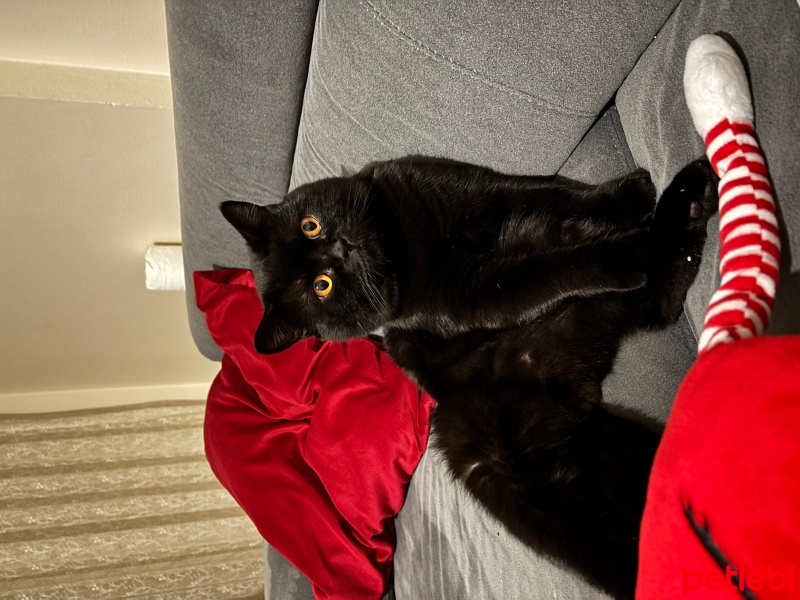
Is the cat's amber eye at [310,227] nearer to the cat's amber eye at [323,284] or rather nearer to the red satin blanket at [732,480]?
the cat's amber eye at [323,284]

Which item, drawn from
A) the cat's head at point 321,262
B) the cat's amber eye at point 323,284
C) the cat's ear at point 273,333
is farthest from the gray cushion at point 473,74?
the cat's ear at point 273,333

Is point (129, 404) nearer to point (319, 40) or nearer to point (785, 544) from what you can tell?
point (319, 40)

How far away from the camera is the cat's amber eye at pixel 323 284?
3.89 feet

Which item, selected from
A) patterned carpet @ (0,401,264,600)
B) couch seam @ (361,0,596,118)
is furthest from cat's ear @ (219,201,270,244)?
patterned carpet @ (0,401,264,600)

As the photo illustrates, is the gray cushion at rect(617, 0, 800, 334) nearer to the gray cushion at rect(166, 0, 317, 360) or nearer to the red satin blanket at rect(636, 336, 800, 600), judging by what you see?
the red satin blanket at rect(636, 336, 800, 600)

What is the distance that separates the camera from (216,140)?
4.39 ft

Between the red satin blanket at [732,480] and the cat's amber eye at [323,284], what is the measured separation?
0.77 meters

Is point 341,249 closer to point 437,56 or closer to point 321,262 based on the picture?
point 321,262

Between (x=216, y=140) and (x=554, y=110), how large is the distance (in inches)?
31.6

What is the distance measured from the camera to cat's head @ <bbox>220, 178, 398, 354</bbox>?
1.15 meters

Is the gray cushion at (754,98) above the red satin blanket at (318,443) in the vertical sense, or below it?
above

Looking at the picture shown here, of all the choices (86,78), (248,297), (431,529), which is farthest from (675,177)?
(86,78)

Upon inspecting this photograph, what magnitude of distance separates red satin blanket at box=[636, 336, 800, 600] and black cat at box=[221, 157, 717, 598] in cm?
37

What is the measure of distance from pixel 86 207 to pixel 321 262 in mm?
1149
